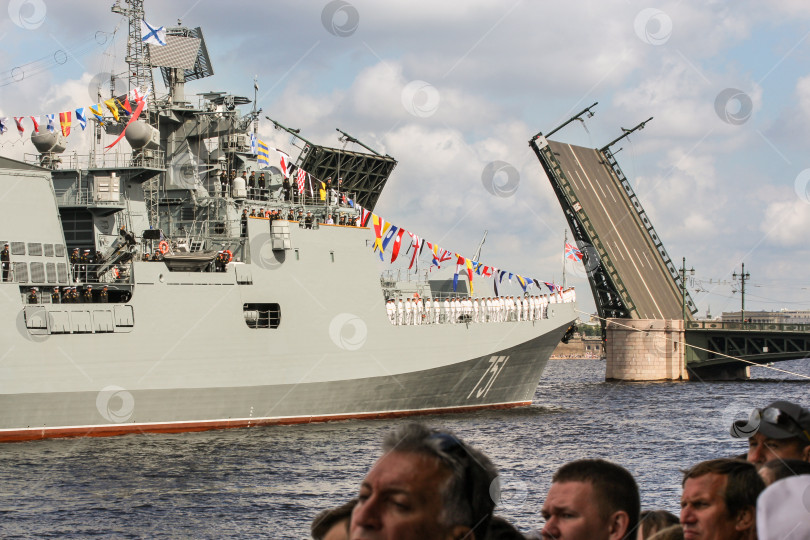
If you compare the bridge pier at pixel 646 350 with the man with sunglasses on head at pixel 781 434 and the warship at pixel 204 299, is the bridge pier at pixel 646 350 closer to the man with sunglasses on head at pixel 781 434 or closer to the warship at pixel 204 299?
the warship at pixel 204 299

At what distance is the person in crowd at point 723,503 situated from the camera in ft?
10.2

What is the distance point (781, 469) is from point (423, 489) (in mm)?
1715

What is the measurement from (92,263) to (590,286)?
21933mm

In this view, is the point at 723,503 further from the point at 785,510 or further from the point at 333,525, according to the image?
the point at 333,525

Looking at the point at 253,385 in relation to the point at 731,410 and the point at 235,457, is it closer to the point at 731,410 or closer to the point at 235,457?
the point at 235,457

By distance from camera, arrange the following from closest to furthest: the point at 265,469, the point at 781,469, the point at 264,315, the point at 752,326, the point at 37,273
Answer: the point at 781,469 < the point at 265,469 < the point at 37,273 < the point at 264,315 < the point at 752,326

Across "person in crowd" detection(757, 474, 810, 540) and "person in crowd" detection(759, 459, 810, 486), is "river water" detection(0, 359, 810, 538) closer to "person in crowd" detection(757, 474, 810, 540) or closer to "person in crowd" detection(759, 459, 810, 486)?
"person in crowd" detection(759, 459, 810, 486)

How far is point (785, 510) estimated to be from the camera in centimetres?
215

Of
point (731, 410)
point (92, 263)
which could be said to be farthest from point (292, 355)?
point (731, 410)

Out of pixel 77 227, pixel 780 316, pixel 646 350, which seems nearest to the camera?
pixel 77 227

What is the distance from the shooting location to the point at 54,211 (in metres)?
19.7

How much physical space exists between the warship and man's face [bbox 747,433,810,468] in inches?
641

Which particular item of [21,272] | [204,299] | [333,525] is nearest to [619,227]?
[204,299]

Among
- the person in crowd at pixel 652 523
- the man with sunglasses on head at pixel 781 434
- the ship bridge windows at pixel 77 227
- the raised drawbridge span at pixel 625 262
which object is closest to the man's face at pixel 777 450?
the man with sunglasses on head at pixel 781 434
